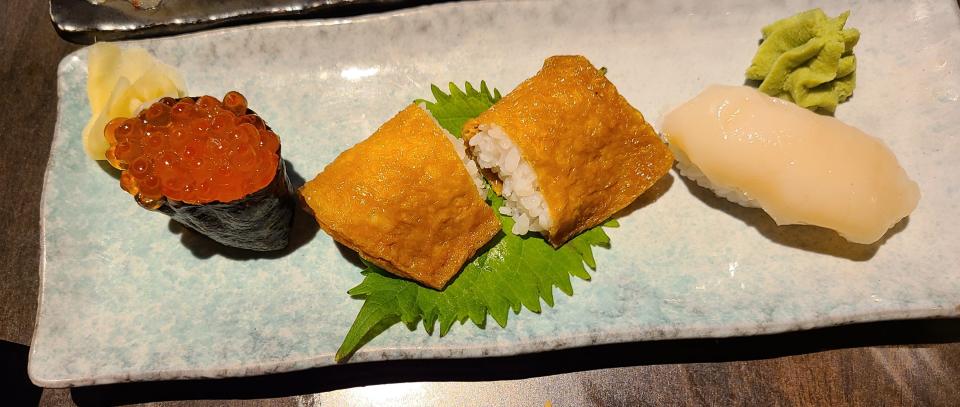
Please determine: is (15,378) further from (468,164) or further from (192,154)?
(468,164)

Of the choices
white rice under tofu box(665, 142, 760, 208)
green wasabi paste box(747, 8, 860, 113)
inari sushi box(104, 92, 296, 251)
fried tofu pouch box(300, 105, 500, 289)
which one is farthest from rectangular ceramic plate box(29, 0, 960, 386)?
inari sushi box(104, 92, 296, 251)

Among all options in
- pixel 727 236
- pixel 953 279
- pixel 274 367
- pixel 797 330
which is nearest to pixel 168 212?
pixel 274 367

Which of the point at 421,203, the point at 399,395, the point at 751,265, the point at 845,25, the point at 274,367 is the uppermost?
the point at 845,25

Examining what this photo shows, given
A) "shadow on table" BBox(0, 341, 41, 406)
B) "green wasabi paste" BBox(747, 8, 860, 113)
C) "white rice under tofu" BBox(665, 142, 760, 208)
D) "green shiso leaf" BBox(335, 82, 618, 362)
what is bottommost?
"shadow on table" BBox(0, 341, 41, 406)

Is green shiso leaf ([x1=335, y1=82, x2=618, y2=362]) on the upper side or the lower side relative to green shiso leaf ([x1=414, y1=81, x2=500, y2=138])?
lower

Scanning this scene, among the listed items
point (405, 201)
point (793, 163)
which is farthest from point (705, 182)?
point (405, 201)

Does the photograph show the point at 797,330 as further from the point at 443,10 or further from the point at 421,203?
the point at 443,10

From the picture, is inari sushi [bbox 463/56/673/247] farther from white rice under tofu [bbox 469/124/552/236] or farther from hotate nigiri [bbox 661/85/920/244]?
hotate nigiri [bbox 661/85/920/244]
